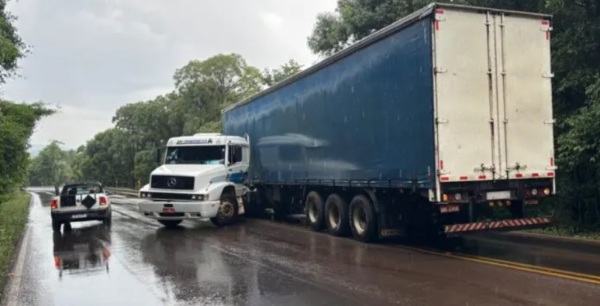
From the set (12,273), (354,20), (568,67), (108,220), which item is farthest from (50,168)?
(568,67)

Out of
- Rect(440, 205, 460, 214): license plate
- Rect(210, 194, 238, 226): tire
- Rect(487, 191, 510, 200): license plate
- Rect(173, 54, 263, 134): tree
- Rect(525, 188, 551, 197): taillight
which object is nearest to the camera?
Rect(440, 205, 460, 214): license plate

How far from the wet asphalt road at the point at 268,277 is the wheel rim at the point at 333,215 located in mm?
388

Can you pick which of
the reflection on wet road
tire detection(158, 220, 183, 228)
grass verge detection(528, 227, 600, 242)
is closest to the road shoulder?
the reflection on wet road

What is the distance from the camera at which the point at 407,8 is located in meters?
17.2

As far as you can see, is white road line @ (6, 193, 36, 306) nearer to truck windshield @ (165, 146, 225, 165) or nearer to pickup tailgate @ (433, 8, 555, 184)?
truck windshield @ (165, 146, 225, 165)

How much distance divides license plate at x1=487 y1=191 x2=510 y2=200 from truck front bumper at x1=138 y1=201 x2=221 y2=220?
8147 mm

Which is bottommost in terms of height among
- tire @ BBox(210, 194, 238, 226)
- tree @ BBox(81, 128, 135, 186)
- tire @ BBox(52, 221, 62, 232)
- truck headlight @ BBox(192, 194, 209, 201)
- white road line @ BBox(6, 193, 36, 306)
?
white road line @ BBox(6, 193, 36, 306)

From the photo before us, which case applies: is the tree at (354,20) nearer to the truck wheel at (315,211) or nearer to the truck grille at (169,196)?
the truck wheel at (315,211)

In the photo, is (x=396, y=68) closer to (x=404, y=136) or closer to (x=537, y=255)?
(x=404, y=136)

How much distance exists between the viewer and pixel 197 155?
54.2 feet

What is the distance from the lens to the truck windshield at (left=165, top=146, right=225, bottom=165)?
53.8ft

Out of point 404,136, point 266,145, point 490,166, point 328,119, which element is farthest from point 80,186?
point 490,166

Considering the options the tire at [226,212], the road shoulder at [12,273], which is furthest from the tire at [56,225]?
the tire at [226,212]

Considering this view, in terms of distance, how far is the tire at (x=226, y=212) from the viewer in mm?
15848
